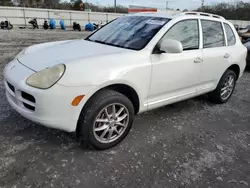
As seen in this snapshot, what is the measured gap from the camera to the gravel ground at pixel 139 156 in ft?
7.61

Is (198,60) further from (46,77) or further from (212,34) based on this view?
(46,77)

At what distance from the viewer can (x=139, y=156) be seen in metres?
2.72

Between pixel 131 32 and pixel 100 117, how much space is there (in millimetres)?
1389

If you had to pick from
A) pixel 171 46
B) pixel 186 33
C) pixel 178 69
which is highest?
pixel 186 33

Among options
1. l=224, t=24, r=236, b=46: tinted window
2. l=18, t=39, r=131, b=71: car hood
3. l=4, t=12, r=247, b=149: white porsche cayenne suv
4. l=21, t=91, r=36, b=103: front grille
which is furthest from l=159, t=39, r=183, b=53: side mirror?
l=224, t=24, r=236, b=46: tinted window

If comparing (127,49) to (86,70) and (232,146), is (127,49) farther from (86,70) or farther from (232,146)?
(232,146)

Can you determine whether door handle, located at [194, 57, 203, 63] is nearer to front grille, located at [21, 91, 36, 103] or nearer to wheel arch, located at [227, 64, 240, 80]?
wheel arch, located at [227, 64, 240, 80]

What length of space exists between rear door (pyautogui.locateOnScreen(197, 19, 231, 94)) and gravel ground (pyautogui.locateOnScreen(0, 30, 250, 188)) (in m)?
0.69

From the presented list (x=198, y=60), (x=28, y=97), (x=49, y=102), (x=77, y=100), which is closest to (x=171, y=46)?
(x=198, y=60)

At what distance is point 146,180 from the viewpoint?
7.67ft

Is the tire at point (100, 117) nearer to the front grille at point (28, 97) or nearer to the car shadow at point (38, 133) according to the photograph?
the car shadow at point (38, 133)

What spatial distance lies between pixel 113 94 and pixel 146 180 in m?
1.00

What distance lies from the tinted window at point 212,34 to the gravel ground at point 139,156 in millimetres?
1312

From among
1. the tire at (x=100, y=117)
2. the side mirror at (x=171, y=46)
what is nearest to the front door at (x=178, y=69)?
the side mirror at (x=171, y=46)
